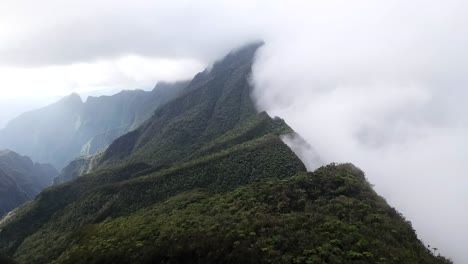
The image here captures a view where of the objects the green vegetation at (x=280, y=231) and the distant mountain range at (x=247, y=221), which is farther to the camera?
the distant mountain range at (x=247, y=221)

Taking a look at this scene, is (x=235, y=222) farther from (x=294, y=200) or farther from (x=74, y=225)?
(x=74, y=225)

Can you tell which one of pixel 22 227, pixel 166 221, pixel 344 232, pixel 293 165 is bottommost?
pixel 22 227

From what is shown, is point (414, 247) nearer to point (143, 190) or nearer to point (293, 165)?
point (293, 165)

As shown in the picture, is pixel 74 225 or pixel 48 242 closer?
pixel 48 242

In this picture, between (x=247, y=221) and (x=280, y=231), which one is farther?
(x=247, y=221)

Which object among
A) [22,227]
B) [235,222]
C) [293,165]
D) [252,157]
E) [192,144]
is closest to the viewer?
[235,222]

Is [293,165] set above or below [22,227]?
above

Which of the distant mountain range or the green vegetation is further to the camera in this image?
the distant mountain range

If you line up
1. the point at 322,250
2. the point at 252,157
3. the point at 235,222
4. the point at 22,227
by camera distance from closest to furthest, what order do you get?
the point at 322,250
the point at 235,222
the point at 252,157
the point at 22,227

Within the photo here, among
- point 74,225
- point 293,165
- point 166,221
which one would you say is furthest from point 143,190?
point 166,221

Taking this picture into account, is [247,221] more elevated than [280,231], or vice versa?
[280,231]
